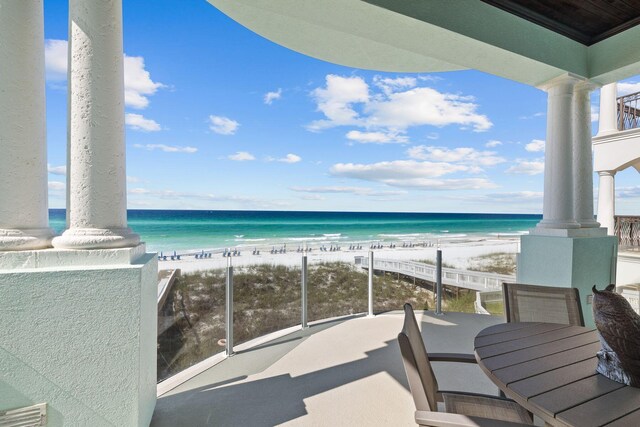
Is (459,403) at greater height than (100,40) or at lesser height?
lesser

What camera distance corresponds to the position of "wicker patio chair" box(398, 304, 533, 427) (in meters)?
1.19

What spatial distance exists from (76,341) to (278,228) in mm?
26062

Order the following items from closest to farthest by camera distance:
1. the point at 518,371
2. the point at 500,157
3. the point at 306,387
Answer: the point at 518,371
the point at 306,387
the point at 500,157

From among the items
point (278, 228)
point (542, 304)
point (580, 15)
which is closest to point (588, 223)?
point (542, 304)

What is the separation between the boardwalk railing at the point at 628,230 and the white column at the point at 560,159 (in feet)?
22.2

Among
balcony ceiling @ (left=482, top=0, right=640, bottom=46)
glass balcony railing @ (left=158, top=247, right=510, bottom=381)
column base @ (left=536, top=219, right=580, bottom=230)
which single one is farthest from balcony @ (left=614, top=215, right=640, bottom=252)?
balcony ceiling @ (left=482, top=0, right=640, bottom=46)

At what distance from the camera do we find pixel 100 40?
173 cm

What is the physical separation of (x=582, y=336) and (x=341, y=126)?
101 feet

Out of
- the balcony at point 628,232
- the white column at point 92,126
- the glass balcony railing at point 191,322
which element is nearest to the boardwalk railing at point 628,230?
the balcony at point 628,232

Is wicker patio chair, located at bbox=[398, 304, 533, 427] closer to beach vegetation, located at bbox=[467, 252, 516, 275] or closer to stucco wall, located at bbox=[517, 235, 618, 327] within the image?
stucco wall, located at bbox=[517, 235, 618, 327]

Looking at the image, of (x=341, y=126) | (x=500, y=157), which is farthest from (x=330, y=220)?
(x=500, y=157)

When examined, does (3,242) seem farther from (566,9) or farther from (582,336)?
(566,9)

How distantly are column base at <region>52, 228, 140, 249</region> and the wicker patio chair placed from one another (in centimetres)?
154

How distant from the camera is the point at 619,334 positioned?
118 centimetres
